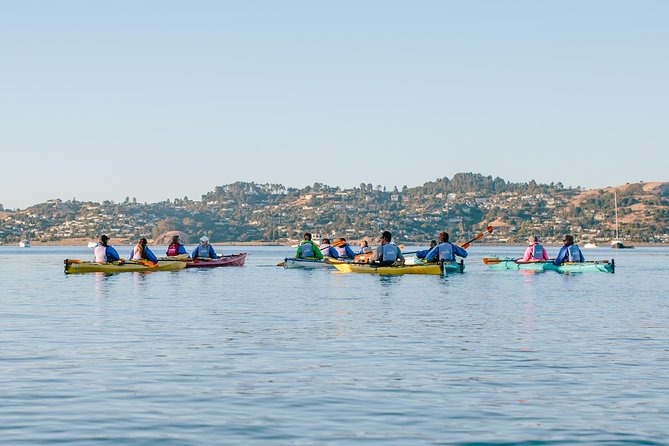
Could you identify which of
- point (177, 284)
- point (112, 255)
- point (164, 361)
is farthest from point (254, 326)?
point (112, 255)

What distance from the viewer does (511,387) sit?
61.6 feet

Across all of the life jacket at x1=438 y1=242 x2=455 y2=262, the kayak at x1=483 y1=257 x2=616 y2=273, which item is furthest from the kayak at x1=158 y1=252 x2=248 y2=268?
the kayak at x1=483 y1=257 x2=616 y2=273

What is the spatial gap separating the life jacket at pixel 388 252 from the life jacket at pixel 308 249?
15995 millimetres

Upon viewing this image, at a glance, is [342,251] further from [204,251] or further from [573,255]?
[573,255]

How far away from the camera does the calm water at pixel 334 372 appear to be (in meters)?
15.2

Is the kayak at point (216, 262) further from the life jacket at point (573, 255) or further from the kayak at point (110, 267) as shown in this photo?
the life jacket at point (573, 255)

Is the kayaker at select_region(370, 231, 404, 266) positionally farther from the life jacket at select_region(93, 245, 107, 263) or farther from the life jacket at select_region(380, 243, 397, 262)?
the life jacket at select_region(93, 245, 107, 263)

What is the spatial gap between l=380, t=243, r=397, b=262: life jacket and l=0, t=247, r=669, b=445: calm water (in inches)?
675

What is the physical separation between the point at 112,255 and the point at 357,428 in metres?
49.1

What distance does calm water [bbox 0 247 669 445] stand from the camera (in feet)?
49.9

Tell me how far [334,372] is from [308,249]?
5327cm

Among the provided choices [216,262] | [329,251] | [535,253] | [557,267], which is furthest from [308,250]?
[557,267]

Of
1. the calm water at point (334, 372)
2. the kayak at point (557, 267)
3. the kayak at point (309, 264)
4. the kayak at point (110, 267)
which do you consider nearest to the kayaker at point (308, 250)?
the kayak at point (309, 264)

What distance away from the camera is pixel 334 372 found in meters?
20.6
